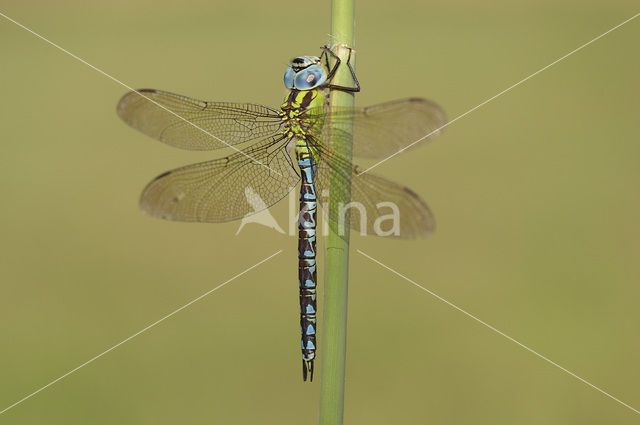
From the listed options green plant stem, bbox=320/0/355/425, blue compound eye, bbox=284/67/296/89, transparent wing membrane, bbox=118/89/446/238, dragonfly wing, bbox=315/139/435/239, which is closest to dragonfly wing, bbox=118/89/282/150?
transparent wing membrane, bbox=118/89/446/238

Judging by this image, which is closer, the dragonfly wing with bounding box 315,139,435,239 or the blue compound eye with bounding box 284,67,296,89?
the dragonfly wing with bounding box 315,139,435,239

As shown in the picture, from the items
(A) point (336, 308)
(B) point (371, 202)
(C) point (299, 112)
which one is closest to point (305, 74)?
(C) point (299, 112)

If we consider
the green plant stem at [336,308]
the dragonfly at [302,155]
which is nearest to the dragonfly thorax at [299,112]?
the dragonfly at [302,155]

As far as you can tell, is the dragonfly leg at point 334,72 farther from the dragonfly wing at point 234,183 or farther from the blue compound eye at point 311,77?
the dragonfly wing at point 234,183

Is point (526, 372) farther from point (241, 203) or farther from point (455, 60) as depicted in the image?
point (455, 60)

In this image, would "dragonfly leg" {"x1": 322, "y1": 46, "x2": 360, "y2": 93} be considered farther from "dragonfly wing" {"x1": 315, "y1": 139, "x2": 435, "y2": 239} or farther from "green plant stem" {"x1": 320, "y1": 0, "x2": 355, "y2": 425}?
"dragonfly wing" {"x1": 315, "y1": 139, "x2": 435, "y2": 239}

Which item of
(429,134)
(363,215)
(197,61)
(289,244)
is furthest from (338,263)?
(197,61)

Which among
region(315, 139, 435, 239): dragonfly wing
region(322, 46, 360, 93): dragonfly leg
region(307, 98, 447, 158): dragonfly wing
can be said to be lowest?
region(315, 139, 435, 239): dragonfly wing
